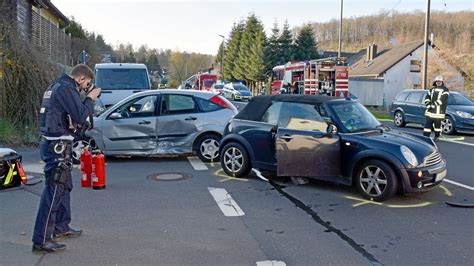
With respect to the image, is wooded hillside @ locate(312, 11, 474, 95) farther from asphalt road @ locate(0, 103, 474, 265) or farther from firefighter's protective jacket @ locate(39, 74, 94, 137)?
firefighter's protective jacket @ locate(39, 74, 94, 137)

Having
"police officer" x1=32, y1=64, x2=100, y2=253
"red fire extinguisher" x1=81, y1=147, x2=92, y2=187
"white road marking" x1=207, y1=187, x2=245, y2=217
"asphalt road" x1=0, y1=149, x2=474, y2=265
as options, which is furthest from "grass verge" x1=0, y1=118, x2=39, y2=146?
"police officer" x1=32, y1=64, x2=100, y2=253

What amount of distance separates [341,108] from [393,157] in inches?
51.1

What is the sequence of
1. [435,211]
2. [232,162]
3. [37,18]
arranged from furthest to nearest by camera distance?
1. [37,18]
2. [232,162]
3. [435,211]

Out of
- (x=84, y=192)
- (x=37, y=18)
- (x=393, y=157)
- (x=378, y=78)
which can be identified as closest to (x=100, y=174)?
(x=84, y=192)

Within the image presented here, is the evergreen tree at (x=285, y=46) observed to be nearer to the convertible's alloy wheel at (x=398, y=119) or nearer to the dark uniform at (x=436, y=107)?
the convertible's alloy wheel at (x=398, y=119)

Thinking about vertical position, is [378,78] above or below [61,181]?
above

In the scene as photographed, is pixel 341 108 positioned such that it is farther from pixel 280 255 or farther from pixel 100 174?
pixel 100 174

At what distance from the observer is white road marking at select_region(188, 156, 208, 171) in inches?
359

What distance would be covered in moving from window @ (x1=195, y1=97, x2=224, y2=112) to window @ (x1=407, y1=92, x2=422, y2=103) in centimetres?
1031

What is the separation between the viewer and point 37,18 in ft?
68.5

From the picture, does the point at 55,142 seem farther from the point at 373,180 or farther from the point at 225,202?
the point at 373,180

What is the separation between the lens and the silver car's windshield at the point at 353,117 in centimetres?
708

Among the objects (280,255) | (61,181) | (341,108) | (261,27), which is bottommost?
(280,255)

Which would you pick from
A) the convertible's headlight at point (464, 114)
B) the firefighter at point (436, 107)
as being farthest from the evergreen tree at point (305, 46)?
the firefighter at point (436, 107)
